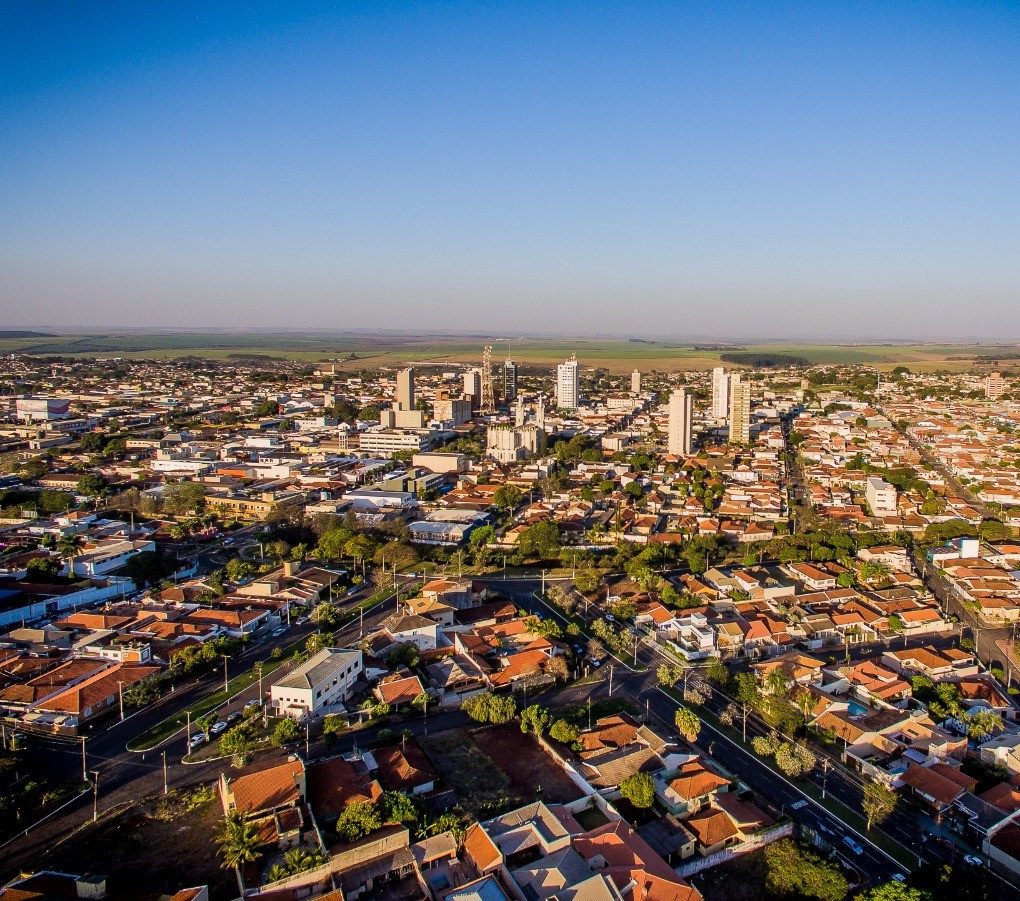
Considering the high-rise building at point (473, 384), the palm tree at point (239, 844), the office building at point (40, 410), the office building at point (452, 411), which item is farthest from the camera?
the high-rise building at point (473, 384)

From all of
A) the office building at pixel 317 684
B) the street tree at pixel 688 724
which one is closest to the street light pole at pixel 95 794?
the office building at pixel 317 684

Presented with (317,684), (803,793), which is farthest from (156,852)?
(803,793)

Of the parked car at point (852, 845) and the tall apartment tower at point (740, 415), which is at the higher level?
the tall apartment tower at point (740, 415)

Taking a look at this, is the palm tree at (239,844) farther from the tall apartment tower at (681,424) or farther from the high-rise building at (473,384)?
the high-rise building at (473,384)

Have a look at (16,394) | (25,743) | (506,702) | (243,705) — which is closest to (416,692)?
(506,702)

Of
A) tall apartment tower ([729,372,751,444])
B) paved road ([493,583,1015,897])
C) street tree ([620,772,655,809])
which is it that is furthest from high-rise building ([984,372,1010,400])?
street tree ([620,772,655,809])

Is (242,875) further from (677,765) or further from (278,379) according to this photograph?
(278,379)

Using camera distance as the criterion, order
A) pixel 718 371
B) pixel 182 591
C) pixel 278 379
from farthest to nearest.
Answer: pixel 278 379
pixel 718 371
pixel 182 591
